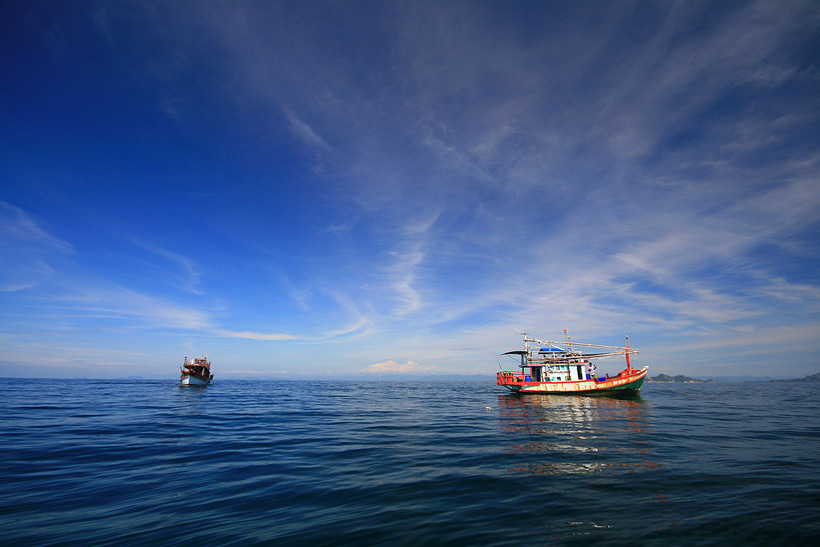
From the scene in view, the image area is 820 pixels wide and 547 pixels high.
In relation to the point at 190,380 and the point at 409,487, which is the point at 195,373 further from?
the point at 409,487

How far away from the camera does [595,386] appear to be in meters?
44.1

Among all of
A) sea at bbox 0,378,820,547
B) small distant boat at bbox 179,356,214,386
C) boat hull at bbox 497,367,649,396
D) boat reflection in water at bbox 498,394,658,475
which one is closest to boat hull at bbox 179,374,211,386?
small distant boat at bbox 179,356,214,386

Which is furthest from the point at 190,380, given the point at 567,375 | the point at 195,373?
the point at 567,375

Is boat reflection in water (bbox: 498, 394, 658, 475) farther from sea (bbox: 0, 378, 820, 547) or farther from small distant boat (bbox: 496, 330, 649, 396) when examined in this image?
small distant boat (bbox: 496, 330, 649, 396)

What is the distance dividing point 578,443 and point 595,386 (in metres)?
33.4

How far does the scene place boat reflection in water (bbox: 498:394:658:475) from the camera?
12.0m

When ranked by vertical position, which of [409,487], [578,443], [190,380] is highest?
[409,487]

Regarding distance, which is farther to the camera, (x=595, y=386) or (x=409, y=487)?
(x=595, y=386)

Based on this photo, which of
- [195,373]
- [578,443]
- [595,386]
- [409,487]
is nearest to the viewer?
[409,487]

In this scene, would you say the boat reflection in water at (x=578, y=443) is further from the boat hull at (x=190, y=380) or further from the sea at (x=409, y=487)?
the boat hull at (x=190, y=380)

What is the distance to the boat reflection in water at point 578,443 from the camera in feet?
39.3

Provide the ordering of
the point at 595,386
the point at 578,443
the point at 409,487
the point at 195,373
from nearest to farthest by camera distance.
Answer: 1. the point at 409,487
2. the point at 578,443
3. the point at 595,386
4. the point at 195,373

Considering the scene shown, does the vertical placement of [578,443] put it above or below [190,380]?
above

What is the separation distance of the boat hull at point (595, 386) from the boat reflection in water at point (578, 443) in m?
18.9
